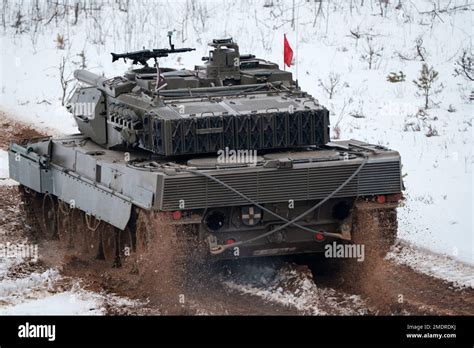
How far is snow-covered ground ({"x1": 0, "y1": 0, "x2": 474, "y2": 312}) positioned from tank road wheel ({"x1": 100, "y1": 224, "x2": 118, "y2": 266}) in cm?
446

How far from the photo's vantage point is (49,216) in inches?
667

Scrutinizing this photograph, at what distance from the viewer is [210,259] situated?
13.5 m

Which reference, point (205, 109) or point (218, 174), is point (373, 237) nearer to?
point (218, 174)

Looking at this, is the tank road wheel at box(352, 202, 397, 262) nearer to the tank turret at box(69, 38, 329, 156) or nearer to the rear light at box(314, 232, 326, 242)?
the rear light at box(314, 232, 326, 242)

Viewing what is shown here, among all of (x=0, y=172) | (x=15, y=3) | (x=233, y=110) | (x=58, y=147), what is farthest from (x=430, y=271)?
(x=15, y=3)

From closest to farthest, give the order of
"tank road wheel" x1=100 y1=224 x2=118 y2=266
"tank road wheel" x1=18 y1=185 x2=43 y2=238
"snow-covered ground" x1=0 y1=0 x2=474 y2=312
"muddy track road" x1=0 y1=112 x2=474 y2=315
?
"muddy track road" x1=0 y1=112 x2=474 y2=315
"tank road wheel" x1=100 y1=224 x2=118 y2=266
"tank road wheel" x1=18 y1=185 x2=43 y2=238
"snow-covered ground" x1=0 y1=0 x2=474 y2=312

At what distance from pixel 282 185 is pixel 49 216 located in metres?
4.75

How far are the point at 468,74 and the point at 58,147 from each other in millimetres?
9563

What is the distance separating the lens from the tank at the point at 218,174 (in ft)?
43.2

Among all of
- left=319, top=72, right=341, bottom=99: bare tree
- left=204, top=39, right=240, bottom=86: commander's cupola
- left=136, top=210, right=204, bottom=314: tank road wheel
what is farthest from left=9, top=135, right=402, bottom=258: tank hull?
left=319, top=72, right=341, bottom=99: bare tree

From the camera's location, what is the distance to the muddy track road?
12766 mm

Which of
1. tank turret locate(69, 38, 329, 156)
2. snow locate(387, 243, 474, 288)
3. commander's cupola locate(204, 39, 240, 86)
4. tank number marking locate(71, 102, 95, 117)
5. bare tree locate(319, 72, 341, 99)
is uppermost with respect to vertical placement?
commander's cupola locate(204, 39, 240, 86)

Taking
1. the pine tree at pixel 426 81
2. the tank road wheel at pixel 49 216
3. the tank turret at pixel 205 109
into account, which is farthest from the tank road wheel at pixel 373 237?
the pine tree at pixel 426 81

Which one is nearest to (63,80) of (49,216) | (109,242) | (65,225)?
(49,216)
